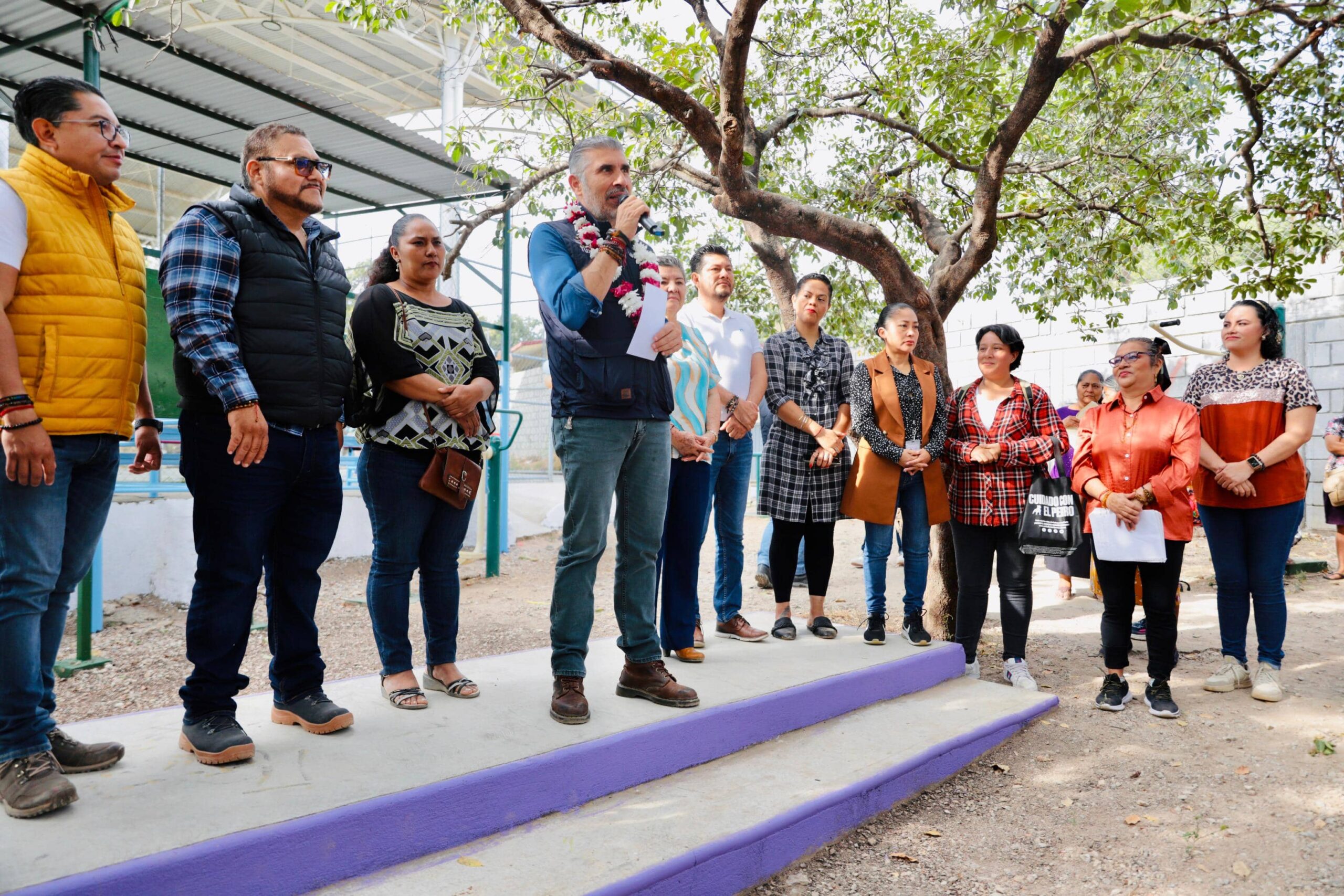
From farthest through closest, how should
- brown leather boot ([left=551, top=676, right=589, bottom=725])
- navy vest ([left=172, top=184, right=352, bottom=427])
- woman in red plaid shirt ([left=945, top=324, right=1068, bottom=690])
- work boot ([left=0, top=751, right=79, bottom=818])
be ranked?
woman in red plaid shirt ([left=945, top=324, right=1068, bottom=690])
brown leather boot ([left=551, top=676, right=589, bottom=725])
navy vest ([left=172, top=184, right=352, bottom=427])
work boot ([left=0, top=751, right=79, bottom=818])

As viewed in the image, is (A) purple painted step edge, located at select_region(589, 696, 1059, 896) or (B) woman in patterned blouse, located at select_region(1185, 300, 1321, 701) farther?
(B) woman in patterned blouse, located at select_region(1185, 300, 1321, 701)

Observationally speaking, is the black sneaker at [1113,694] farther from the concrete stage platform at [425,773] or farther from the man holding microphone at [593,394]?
the man holding microphone at [593,394]

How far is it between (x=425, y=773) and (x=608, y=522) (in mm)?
939

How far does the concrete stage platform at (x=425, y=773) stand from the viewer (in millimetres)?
1911

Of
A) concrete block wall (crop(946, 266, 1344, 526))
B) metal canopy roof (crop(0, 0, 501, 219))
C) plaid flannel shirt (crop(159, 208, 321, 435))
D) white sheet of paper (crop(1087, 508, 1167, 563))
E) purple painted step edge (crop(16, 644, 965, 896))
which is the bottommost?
purple painted step edge (crop(16, 644, 965, 896))

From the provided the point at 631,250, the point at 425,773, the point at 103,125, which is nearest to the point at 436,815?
the point at 425,773

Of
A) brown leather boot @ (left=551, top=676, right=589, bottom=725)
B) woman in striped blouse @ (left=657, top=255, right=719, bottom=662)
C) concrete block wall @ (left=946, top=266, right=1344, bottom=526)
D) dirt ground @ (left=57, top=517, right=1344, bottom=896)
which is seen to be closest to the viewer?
dirt ground @ (left=57, top=517, right=1344, bottom=896)

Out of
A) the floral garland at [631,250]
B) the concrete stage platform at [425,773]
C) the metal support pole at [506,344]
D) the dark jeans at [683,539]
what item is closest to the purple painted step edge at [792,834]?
the concrete stage platform at [425,773]

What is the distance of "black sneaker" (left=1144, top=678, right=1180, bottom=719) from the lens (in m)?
3.98

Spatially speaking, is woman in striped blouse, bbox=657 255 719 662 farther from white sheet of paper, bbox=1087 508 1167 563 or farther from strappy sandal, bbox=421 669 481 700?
white sheet of paper, bbox=1087 508 1167 563

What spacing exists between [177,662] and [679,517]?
3.59 meters

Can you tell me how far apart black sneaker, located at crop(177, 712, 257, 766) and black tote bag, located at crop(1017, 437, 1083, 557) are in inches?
→ 130

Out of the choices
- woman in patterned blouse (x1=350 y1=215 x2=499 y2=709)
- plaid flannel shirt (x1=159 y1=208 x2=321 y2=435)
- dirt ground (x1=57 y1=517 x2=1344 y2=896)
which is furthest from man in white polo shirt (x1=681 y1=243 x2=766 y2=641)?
plaid flannel shirt (x1=159 y1=208 x2=321 y2=435)

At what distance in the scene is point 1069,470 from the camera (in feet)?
20.2
